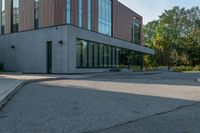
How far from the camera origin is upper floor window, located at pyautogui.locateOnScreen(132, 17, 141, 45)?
2064 inches

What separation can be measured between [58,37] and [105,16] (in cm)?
1457

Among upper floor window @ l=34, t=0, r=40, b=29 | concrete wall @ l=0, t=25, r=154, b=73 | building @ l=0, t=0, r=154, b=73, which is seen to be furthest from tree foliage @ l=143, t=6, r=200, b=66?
upper floor window @ l=34, t=0, r=40, b=29

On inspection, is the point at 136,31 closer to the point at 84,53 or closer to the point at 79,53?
the point at 84,53

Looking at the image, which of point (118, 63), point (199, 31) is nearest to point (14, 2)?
point (118, 63)

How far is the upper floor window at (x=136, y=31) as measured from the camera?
172 ft

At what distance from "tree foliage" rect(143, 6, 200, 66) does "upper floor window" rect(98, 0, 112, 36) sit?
30.0m

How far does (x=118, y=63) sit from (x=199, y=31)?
4087cm

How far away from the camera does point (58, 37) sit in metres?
27.5

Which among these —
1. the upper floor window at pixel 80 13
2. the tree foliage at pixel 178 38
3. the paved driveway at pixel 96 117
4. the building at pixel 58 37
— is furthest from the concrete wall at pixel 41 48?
the tree foliage at pixel 178 38

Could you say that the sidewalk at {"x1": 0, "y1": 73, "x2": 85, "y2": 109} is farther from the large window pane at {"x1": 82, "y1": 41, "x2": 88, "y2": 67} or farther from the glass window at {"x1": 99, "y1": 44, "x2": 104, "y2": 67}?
the glass window at {"x1": 99, "y1": 44, "x2": 104, "y2": 67}

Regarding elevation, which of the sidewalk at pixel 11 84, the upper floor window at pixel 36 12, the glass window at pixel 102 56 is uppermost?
the upper floor window at pixel 36 12

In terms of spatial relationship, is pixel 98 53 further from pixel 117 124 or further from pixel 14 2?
pixel 117 124

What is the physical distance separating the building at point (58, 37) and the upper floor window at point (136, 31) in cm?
1106

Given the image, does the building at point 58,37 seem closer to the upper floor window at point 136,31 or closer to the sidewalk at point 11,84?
the sidewalk at point 11,84
